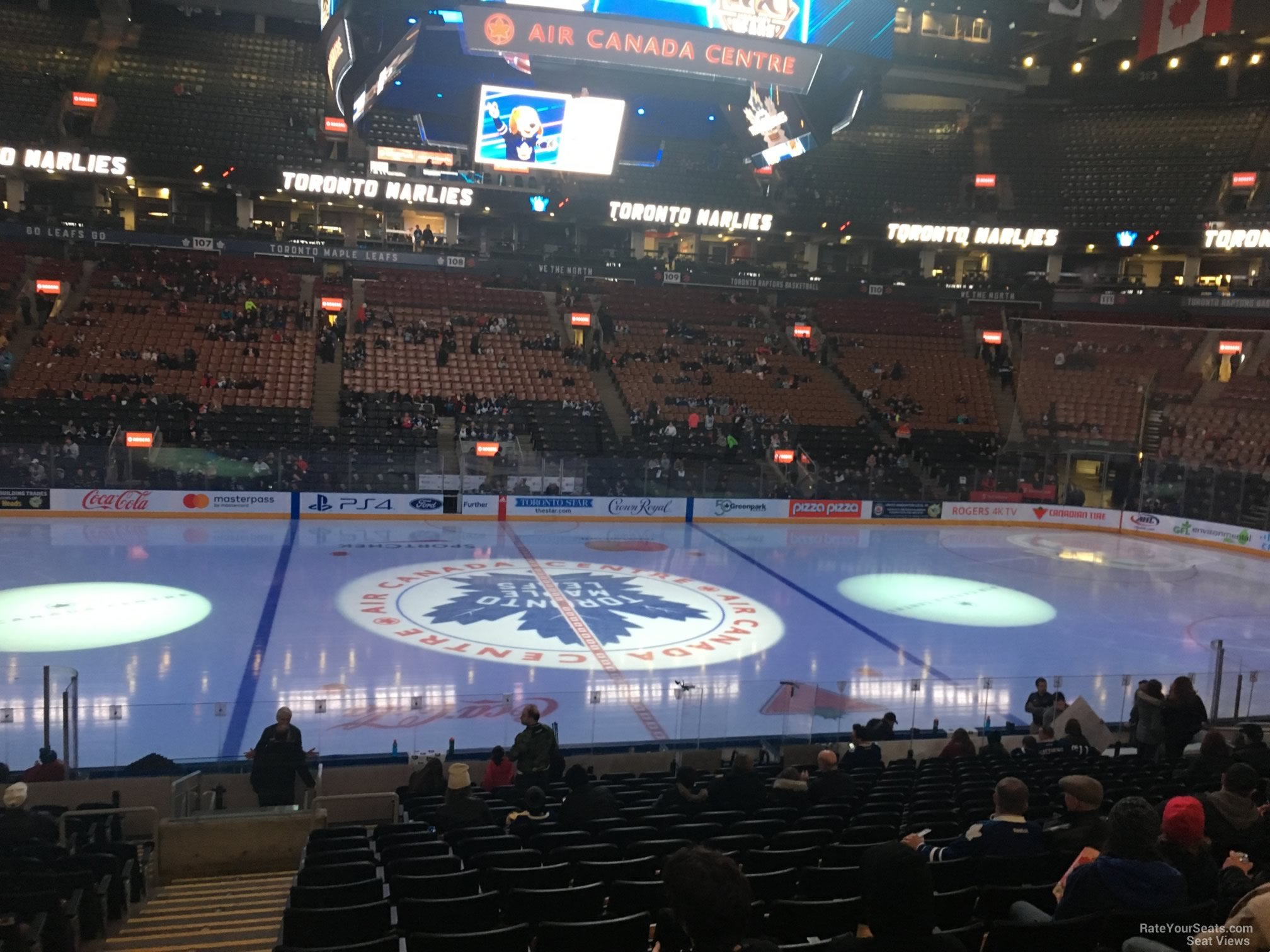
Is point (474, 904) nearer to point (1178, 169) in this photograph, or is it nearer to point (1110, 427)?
point (1110, 427)

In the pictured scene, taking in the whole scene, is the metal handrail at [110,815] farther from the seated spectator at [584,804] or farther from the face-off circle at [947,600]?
the face-off circle at [947,600]

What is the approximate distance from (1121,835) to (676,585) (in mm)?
17641

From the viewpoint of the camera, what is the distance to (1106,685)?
1347 centimetres

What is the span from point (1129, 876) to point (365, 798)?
7.02m

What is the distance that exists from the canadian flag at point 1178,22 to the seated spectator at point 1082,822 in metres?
29.9

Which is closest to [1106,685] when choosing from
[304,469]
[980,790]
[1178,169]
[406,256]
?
[980,790]

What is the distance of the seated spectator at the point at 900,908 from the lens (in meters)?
2.60

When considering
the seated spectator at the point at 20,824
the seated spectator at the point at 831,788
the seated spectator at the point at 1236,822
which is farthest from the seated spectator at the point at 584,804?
the seated spectator at the point at 1236,822

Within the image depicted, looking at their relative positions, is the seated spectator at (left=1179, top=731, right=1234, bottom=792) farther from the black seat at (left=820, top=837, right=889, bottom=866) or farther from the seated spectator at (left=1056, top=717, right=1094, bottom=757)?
the black seat at (left=820, top=837, right=889, bottom=866)

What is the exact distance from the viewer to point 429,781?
885cm

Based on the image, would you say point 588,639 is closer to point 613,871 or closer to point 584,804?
point 584,804

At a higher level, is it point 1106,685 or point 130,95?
point 130,95

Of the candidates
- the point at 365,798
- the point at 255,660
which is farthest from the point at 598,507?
the point at 365,798

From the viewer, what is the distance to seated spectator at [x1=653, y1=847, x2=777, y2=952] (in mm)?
2596
